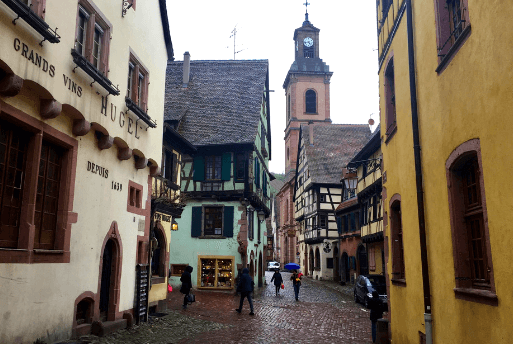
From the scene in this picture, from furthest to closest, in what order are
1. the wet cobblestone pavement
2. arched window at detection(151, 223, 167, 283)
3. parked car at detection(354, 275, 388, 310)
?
parked car at detection(354, 275, 388, 310) → arched window at detection(151, 223, 167, 283) → the wet cobblestone pavement

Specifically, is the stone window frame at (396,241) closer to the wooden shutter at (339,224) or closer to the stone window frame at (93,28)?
the stone window frame at (93,28)

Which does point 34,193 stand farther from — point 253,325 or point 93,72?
point 253,325

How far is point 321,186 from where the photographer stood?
4244 centimetres

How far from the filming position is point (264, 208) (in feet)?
106

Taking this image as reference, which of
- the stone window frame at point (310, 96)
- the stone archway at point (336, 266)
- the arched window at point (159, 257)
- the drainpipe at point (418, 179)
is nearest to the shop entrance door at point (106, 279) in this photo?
the arched window at point (159, 257)

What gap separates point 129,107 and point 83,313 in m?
4.81

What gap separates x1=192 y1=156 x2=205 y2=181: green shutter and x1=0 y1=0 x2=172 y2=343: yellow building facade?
13.6 meters

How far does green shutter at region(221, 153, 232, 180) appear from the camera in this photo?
88.8 ft

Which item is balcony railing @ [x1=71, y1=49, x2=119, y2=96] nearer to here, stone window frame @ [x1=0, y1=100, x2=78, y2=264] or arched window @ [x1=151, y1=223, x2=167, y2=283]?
stone window frame @ [x1=0, y1=100, x2=78, y2=264]

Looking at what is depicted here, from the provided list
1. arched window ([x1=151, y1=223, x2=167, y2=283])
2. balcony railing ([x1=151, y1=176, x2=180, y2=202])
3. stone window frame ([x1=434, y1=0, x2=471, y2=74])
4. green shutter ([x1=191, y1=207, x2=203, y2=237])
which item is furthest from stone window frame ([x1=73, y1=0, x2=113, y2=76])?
green shutter ([x1=191, y1=207, x2=203, y2=237])

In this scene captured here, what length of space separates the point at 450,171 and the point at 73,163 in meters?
6.72

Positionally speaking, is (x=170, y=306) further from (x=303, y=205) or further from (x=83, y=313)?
(x=303, y=205)

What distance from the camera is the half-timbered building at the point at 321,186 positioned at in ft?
136

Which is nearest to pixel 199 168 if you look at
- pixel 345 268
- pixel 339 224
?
pixel 339 224
